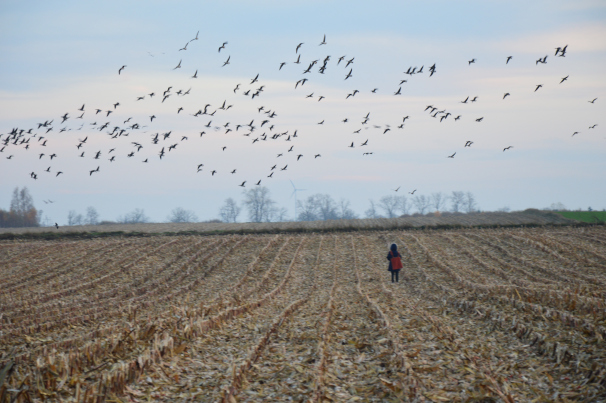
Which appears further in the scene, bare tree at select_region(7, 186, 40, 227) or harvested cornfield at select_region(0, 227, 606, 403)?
bare tree at select_region(7, 186, 40, 227)

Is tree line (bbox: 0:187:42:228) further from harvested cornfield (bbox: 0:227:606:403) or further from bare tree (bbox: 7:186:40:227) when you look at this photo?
harvested cornfield (bbox: 0:227:606:403)

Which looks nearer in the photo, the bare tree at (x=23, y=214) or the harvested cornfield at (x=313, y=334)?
the harvested cornfield at (x=313, y=334)

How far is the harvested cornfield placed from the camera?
31.8 feet

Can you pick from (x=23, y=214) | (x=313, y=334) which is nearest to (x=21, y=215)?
(x=23, y=214)

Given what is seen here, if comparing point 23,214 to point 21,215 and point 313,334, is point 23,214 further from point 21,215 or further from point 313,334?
point 313,334

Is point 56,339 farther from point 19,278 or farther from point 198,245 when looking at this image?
point 198,245

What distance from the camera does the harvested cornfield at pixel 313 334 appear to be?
970 centimetres

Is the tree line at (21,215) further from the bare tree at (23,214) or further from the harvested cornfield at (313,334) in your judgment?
the harvested cornfield at (313,334)

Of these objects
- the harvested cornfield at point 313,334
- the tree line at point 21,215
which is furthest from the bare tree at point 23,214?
the harvested cornfield at point 313,334

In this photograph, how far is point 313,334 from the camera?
47.0ft

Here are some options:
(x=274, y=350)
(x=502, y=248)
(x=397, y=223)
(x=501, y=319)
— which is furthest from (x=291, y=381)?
(x=397, y=223)

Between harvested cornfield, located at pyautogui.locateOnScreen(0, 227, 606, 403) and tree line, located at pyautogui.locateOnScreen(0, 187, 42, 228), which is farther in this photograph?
tree line, located at pyautogui.locateOnScreen(0, 187, 42, 228)

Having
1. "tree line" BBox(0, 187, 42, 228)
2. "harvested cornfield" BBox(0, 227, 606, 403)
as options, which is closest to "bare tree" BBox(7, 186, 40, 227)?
"tree line" BBox(0, 187, 42, 228)

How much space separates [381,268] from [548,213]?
128 ft
